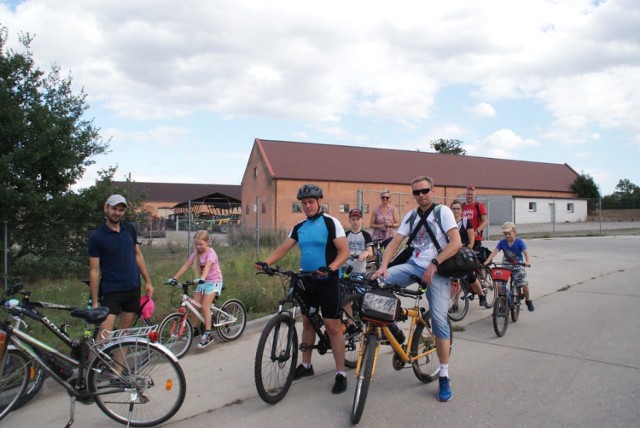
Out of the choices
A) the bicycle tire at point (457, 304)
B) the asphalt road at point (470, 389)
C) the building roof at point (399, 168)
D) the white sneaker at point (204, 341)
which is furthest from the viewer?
the building roof at point (399, 168)

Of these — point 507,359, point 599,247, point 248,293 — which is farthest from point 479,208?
point 599,247

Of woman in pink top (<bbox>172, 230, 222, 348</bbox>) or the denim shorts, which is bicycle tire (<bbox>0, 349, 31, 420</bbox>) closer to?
woman in pink top (<bbox>172, 230, 222, 348</bbox>)

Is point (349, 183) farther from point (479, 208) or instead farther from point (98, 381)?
point (98, 381)

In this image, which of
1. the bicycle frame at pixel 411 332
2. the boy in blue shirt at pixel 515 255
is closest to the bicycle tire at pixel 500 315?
the boy in blue shirt at pixel 515 255

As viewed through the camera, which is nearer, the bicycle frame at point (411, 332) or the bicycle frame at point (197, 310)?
the bicycle frame at point (411, 332)

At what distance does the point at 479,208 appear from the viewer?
27.4 feet

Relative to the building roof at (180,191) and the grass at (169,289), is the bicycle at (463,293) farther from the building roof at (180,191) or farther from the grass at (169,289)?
the building roof at (180,191)

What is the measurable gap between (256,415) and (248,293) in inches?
168

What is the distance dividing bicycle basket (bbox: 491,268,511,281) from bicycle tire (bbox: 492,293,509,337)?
223 millimetres

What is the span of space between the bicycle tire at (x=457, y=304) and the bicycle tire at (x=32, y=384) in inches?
206

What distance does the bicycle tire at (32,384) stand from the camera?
415 cm

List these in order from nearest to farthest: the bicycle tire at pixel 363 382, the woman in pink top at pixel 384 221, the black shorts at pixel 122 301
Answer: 1. the bicycle tire at pixel 363 382
2. the black shorts at pixel 122 301
3. the woman in pink top at pixel 384 221

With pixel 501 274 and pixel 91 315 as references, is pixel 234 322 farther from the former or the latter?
pixel 501 274

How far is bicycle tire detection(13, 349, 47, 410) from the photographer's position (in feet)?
13.6
